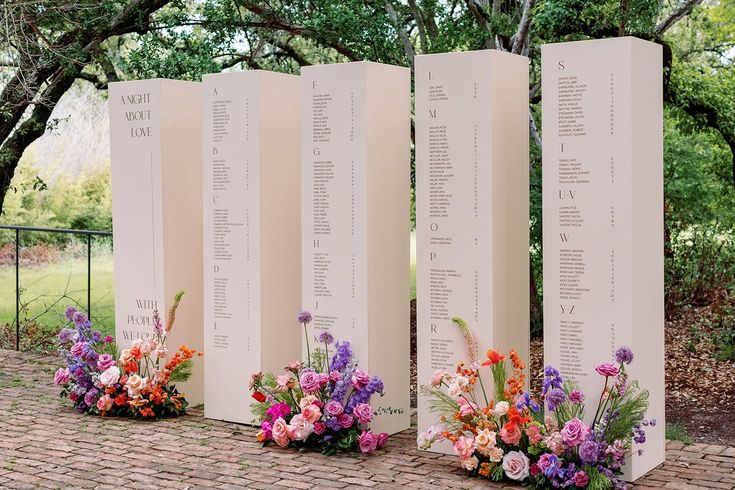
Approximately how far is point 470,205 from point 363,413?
4.06ft

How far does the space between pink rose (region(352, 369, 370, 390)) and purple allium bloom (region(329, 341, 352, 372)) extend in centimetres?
11

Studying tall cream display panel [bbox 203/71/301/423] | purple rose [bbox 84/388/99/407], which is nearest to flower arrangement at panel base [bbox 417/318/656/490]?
tall cream display panel [bbox 203/71/301/423]

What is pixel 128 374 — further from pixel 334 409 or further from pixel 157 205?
A: pixel 334 409

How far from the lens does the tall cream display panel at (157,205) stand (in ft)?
21.6

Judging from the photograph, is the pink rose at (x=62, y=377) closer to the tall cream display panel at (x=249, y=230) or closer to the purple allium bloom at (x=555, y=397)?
the tall cream display panel at (x=249, y=230)

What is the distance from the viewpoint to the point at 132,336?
679 centimetres

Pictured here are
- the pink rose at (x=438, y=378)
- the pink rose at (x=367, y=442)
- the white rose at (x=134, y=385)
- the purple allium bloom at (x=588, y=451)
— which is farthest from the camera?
the white rose at (x=134, y=385)

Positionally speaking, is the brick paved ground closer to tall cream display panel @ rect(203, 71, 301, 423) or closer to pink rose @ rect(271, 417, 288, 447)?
pink rose @ rect(271, 417, 288, 447)

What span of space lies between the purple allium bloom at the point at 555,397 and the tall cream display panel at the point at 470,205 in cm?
52

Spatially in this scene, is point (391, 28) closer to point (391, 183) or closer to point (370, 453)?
point (391, 183)

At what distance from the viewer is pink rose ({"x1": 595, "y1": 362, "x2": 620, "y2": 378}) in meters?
4.74

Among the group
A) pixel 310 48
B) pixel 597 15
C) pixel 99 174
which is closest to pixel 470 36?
pixel 597 15

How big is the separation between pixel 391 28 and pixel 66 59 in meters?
2.76

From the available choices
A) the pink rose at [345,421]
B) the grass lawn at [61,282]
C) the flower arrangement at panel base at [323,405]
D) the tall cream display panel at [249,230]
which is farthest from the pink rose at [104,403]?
the grass lawn at [61,282]
